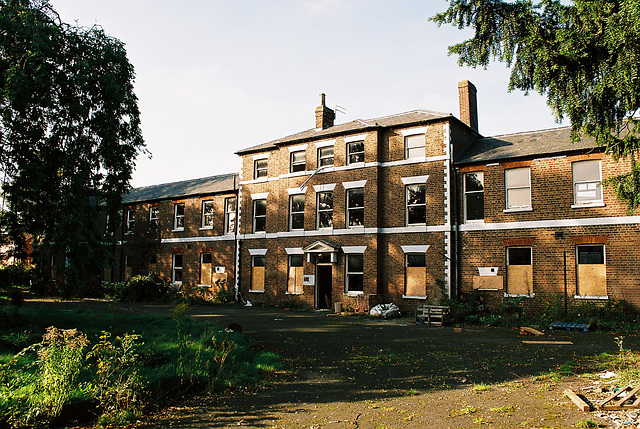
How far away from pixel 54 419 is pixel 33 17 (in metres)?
11.8

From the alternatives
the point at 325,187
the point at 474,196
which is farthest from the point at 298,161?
the point at 474,196

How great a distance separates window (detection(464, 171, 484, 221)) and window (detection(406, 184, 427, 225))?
188cm

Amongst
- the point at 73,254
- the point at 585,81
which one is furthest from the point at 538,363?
the point at 73,254

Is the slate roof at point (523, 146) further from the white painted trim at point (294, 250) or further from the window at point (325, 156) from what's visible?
the white painted trim at point (294, 250)

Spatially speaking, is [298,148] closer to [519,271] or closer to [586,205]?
[519,271]

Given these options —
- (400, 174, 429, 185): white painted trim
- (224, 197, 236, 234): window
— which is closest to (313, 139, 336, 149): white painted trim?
(400, 174, 429, 185): white painted trim

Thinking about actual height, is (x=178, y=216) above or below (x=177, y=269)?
above

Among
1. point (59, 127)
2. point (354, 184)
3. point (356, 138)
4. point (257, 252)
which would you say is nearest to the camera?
point (59, 127)

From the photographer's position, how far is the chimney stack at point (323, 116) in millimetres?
26766

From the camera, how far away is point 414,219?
22.3 meters

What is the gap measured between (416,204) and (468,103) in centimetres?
641

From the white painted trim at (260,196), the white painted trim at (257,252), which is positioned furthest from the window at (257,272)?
the white painted trim at (260,196)

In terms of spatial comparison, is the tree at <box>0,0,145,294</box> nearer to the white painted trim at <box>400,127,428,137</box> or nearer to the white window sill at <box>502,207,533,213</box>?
the white painted trim at <box>400,127,428,137</box>

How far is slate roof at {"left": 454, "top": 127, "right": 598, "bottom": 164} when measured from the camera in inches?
749
